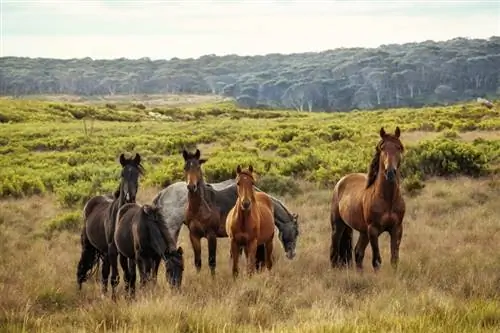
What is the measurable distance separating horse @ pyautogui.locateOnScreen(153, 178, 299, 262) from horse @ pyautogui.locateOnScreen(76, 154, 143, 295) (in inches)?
44.9

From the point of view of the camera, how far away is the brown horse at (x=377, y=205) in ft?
27.8

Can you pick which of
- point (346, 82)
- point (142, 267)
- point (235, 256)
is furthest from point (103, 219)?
point (346, 82)

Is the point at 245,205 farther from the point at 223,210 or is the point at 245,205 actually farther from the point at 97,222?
the point at 97,222

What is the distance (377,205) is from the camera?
8797 millimetres

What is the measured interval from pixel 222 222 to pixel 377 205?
8.24ft

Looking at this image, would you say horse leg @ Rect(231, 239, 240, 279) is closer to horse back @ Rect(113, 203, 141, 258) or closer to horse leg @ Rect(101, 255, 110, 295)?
horse back @ Rect(113, 203, 141, 258)

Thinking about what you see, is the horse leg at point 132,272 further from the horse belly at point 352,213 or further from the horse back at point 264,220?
the horse belly at point 352,213

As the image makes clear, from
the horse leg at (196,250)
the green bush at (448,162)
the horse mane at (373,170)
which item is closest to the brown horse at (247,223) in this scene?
the horse leg at (196,250)

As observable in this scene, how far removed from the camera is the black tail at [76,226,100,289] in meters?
9.05

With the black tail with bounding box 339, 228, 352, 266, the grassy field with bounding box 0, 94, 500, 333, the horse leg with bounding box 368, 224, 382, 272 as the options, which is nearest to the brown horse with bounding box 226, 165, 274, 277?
the grassy field with bounding box 0, 94, 500, 333

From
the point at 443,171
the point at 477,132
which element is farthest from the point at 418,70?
the point at 443,171

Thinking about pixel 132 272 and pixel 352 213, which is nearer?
pixel 132 272

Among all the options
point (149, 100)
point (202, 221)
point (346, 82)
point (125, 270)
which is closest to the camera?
point (125, 270)

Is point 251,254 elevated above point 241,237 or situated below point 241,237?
below
